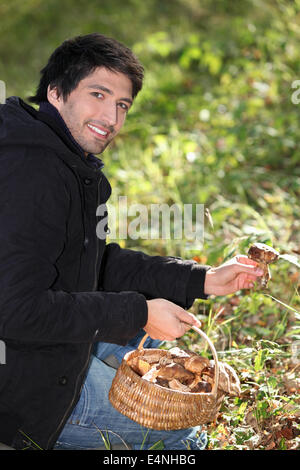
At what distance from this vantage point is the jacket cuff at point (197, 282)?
2.39m

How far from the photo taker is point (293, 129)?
461 cm

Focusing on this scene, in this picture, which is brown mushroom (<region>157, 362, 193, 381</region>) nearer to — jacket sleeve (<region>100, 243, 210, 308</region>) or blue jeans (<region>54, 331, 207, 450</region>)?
blue jeans (<region>54, 331, 207, 450</region>)

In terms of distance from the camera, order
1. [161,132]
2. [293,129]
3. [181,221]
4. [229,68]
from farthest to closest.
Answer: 1. [229,68]
2. [161,132]
3. [293,129]
4. [181,221]

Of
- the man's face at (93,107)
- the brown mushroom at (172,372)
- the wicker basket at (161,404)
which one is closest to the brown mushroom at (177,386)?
the brown mushroom at (172,372)

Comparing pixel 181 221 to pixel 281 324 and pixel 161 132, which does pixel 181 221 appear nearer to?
pixel 281 324

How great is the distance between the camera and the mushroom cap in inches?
89.2

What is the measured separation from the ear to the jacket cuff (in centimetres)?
90

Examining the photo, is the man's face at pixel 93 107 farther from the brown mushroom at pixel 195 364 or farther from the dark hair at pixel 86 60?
the brown mushroom at pixel 195 364

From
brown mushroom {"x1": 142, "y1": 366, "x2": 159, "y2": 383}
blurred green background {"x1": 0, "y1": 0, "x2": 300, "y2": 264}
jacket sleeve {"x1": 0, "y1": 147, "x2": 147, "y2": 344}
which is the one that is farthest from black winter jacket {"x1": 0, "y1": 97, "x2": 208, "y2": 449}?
blurred green background {"x1": 0, "y1": 0, "x2": 300, "y2": 264}

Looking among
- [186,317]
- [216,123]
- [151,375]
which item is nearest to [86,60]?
[186,317]

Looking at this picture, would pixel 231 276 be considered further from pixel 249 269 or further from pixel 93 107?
pixel 93 107

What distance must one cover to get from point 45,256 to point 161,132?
4.25 m

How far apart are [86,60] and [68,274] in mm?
833
